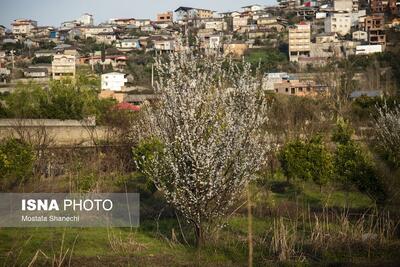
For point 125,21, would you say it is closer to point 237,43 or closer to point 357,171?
point 237,43

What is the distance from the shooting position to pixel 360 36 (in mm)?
68812

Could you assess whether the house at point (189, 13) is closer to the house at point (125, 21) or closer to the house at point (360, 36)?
the house at point (125, 21)

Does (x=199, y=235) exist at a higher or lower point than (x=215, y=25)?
lower

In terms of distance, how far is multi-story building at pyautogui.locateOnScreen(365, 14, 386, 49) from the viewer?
63.1 m

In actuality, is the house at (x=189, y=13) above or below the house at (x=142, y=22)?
above

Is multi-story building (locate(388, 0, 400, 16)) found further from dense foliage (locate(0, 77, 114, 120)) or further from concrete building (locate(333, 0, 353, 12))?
dense foliage (locate(0, 77, 114, 120))

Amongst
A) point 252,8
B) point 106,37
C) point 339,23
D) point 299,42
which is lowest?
point 299,42

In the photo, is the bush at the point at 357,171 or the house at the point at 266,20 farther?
the house at the point at 266,20

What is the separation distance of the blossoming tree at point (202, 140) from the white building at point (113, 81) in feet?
132

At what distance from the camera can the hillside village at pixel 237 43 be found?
168ft

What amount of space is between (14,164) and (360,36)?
2464 inches

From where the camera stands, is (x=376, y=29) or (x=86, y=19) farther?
(x=86, y=19)

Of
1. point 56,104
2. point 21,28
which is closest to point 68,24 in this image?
point 21,28

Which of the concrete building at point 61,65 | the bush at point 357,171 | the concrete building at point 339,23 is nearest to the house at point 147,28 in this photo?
the concrete building at point 339,23
